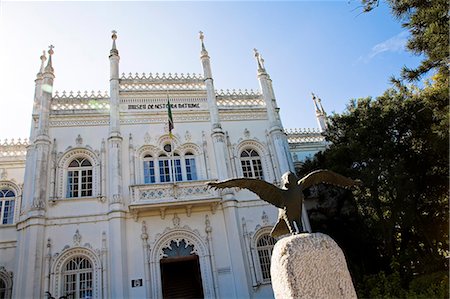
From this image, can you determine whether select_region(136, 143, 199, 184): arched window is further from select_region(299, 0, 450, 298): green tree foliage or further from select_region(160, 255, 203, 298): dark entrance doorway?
select_region(299, 0, 450, 298): green tree foliage

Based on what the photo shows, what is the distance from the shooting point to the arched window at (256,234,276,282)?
1468 cm

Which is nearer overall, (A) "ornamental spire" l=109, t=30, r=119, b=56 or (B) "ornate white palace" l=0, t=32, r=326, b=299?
(B) "ornate white palace" l=0, t=32, r=326, b=299

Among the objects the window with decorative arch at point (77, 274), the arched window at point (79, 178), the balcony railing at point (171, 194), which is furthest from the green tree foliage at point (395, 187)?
the arched window at point (79, 178)

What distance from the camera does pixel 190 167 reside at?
53.8 ft

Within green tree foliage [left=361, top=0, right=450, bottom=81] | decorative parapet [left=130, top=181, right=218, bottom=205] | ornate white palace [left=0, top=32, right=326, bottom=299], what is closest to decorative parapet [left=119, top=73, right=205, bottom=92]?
ornate white palace [left=0, top=32, right=326, bottom=299]

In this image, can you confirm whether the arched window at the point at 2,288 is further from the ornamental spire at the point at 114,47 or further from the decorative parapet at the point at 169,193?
the ornamental spire at the point at 114,47

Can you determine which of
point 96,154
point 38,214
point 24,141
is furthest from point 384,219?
point 24,141

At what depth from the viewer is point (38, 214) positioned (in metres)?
13.5

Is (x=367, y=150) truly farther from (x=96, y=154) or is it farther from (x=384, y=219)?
(x=96, y=154)

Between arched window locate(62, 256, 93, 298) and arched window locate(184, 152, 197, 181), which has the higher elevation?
arched window locate(184, 152, 197, 181)

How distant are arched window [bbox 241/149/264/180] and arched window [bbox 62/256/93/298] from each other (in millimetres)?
8399

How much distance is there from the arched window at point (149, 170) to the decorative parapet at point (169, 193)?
108cm

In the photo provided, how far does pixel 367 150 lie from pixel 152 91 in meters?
11.0

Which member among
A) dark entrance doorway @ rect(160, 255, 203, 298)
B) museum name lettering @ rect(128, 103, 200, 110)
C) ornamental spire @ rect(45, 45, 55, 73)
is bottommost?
dark entrance doorway @ rect(160, 255, 203, 298)
